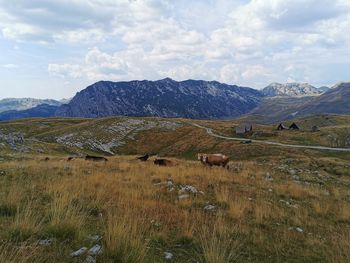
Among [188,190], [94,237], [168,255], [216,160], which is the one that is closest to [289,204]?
[188,190]

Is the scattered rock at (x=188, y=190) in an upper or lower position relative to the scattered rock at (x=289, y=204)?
upper

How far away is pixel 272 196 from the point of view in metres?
15.0

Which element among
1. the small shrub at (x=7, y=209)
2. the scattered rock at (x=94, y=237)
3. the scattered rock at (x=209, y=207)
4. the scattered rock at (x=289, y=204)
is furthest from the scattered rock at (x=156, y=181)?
the scattered rock at (x=94, y=237)

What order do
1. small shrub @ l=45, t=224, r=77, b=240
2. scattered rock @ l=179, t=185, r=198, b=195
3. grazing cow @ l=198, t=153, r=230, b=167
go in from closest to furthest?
small shrub @ l=45, t=224, r=77, b=240, scattered rock @ l=179, t=185, r=198, b=195, grazing cow @ l=198, t=153, r=230, b=167

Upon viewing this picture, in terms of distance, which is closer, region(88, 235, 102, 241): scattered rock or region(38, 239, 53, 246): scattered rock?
region(38, 239, 53, 246): scattered rock

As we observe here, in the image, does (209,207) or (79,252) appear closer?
(79,252)

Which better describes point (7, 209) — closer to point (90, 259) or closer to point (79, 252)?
point (79, 252)

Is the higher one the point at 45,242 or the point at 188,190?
the point at 45,242

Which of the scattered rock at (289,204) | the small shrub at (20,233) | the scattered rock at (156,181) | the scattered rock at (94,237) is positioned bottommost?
the scattered rock at (289,204)

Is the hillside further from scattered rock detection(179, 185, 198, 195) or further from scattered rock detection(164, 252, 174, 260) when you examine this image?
scattered rock detection(164, 252, 174, 260)

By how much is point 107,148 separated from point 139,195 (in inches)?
3642

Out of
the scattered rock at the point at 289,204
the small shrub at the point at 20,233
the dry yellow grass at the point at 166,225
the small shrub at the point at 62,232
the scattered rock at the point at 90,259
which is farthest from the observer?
the scattered rock at the point at 289,204

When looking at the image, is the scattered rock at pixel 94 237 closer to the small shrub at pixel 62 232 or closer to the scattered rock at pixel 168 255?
the small shrub at pixel 62 232

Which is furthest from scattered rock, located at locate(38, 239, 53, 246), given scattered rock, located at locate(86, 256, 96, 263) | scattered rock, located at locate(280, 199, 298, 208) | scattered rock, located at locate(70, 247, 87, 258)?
scattered rock, located at locate(280, 199, 298, 208)
